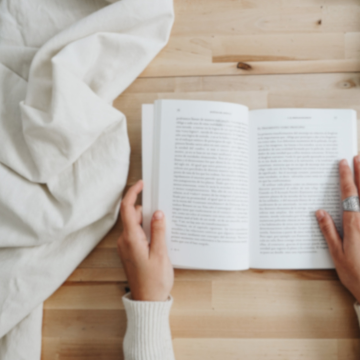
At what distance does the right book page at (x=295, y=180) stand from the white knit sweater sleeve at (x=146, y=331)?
198 mm

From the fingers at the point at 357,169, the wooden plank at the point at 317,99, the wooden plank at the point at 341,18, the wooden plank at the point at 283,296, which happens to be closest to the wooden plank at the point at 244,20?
the wooden plank at the point at 341,18

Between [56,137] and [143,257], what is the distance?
10.0 inches

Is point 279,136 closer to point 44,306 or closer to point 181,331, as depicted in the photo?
point 181,331

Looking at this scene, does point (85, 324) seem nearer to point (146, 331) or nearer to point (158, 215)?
point (146, 331)

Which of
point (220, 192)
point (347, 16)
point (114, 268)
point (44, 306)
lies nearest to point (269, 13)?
point (347, 16)

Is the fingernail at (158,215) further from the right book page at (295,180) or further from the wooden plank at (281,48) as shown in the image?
the wooden plank at (281,48)

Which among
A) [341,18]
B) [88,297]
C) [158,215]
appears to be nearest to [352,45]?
[341,18]

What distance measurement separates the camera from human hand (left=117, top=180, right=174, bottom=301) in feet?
1.67

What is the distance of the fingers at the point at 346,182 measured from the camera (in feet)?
1.73

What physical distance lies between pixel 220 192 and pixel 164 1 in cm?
37

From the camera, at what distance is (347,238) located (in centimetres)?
52

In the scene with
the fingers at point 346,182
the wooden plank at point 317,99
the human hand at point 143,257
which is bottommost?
the human hand at point 143,257

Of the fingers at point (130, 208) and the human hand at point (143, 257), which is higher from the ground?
the fingers at point (130, 208)

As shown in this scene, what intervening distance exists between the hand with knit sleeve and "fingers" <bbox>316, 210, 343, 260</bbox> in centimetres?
→ 29
